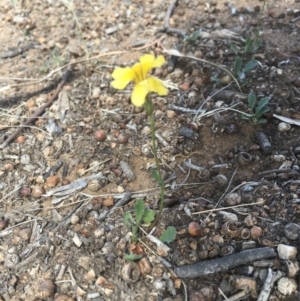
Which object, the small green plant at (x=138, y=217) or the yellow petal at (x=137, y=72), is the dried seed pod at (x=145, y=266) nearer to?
the small green plant at (x=138, y=217)

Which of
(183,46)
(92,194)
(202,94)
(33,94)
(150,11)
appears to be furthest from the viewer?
(150,11)

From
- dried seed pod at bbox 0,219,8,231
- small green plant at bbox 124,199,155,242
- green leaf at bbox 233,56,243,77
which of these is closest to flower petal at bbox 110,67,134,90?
small green plant at bbox 124,199,155,242

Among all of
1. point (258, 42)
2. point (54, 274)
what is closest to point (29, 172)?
point (54, 274)

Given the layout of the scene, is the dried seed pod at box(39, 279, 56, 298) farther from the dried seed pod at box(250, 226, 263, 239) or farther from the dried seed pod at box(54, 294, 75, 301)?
the dried seed pod at box(250, 226, 263, 239)

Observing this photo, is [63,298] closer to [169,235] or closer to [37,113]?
[169,235]

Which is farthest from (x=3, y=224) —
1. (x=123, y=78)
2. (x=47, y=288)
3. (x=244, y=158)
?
(x=244, y=158)

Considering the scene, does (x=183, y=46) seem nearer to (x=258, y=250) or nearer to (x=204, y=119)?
(x=204, y=119)

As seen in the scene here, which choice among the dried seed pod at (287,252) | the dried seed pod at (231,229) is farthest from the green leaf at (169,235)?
the dried seed pod at (287,252)
